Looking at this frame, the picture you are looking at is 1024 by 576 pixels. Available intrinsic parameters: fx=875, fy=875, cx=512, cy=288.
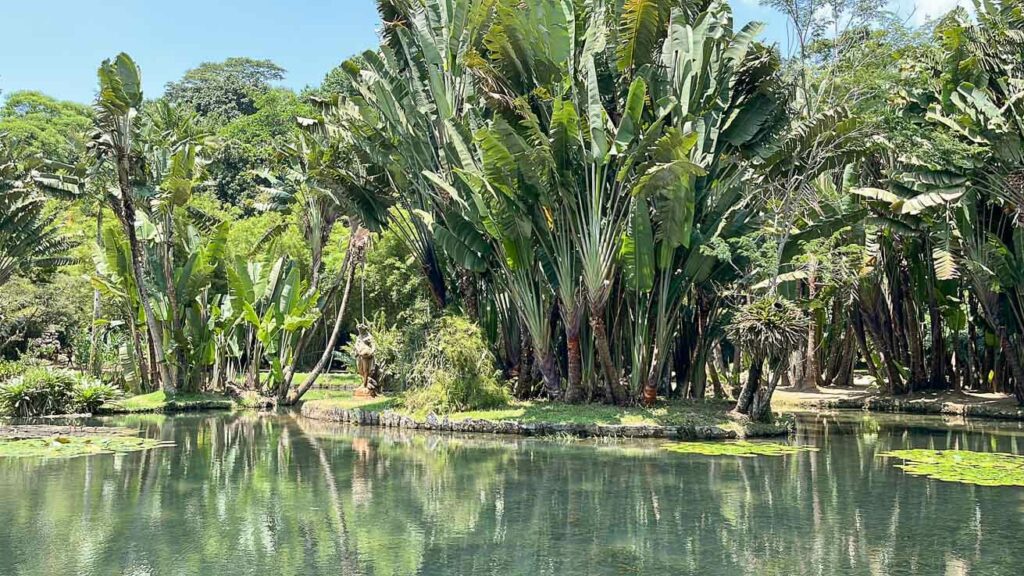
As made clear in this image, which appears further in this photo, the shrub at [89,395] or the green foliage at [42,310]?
the green foliage at [42,310]

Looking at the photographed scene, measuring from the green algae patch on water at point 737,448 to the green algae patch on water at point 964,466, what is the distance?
4.59ft

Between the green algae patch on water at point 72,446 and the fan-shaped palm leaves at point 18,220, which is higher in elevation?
the fan-shaped palm leaves at point 18,220

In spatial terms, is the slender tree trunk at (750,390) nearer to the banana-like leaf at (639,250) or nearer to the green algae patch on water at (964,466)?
the banana-like leaf at (639,250)

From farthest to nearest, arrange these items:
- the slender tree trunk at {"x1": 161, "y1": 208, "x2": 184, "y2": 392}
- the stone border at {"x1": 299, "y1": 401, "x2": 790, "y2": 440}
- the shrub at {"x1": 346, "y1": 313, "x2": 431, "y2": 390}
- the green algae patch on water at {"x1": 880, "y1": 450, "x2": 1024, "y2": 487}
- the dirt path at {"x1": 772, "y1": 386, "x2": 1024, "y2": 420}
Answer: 1. the slender tree trunk at {"x1": 161, "y1": 208, "x2": 184, "y2": 392}
2. the dirt path at {"x1": 772, "y1": 386, "x2": 1024, "y2": 420}
3. the shrub at {"x1": 346, "y1": 313, "x2": 431, "y2": 390}
4. the stone border at {"x1": 299, "y1": 401, "x2": 790, "y2": 440}
5. the green algae patch on water at {"x1": 880, "y1": 450, "x2": 1024, "y2": 487}

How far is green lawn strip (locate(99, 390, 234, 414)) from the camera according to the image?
793 inches

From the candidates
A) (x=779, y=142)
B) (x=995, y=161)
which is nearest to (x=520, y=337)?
(x=779, y=142)

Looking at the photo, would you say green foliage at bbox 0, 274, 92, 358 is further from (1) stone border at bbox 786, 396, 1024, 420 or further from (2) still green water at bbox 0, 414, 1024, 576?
(1) stone border at bbox 786, 396, 1024, 420

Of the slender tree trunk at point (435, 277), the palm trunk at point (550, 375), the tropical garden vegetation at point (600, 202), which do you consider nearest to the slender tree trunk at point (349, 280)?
the tropical garden vegetation at point (600, 202)

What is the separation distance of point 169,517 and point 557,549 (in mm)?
3759

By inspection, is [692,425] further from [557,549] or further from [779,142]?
[557,549]

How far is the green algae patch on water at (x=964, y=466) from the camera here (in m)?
10.5

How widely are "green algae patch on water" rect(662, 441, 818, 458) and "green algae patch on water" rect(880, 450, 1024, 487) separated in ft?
4.59

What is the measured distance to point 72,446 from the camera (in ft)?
43.2

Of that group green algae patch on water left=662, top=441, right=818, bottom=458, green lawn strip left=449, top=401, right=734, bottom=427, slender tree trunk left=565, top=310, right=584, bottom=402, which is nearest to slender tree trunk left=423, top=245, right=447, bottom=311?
green lawn strip left=449, top=401, right=734, bottom=427
